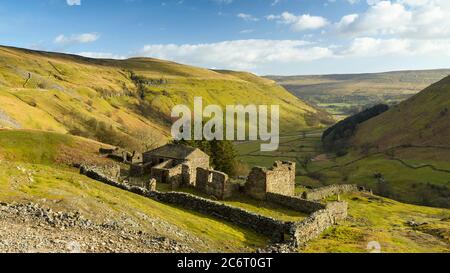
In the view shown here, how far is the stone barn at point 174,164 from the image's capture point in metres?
53.1

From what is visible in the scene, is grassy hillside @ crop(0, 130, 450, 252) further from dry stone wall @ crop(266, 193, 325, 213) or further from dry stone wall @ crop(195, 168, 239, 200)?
dry stone wall @ crop(195, 168, 239, 200)

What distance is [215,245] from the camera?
27.2m

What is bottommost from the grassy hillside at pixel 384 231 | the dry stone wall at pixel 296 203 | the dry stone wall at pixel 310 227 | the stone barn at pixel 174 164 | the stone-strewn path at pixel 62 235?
the grassy hillside at pixel 384 231

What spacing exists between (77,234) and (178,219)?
1022 centimetres

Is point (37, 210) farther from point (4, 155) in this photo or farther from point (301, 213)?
point (4, 155)

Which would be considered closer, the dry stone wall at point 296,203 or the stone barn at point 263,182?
the dry stone wall at point 296,203

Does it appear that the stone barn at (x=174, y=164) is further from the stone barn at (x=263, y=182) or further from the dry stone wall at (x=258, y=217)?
the dry stone wall at (x=258, y=217)

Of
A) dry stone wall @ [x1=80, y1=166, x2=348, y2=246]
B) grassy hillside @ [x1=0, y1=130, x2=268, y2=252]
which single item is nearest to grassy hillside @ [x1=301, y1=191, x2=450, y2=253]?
dry stone wall @ [x1=80, y1=166, x2=348, y2=246]

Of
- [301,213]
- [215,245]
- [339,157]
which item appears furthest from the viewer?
[339,157]

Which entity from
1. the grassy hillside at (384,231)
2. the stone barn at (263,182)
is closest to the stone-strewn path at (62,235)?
the grassy hillside at (384,231)
